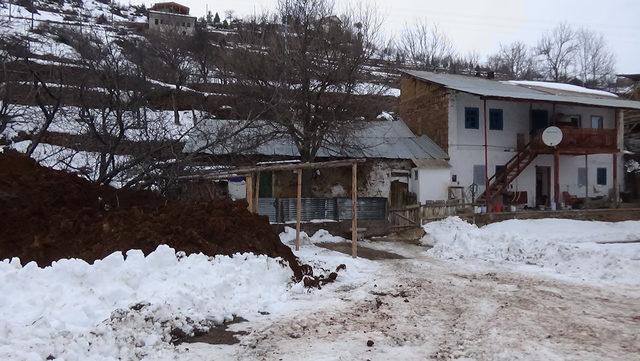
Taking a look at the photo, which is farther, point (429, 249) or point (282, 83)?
point (282, 83)

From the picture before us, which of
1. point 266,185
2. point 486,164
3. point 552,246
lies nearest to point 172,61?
point 266,185

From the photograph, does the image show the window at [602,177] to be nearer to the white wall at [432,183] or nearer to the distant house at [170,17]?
the white wall at [432,183]

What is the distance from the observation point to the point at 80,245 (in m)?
7.88

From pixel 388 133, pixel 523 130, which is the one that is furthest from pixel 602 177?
pixel 388 133

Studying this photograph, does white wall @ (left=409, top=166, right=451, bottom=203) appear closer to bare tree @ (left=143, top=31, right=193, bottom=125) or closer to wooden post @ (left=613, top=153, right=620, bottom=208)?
wooden post @ (left=613, top=153, right=620, bottom=208)

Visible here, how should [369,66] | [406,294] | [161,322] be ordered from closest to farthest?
1. [161,322]
2. [406,294]
3. [369,66]

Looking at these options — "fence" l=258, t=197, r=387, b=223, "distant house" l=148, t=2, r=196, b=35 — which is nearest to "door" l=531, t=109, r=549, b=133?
"fence" l=258, t=197, r=387, b=223

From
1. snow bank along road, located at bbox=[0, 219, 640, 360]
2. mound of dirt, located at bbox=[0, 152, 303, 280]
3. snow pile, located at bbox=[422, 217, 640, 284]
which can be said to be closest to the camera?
snow bank along road, located at bbox=[0, 219, 640, 360]

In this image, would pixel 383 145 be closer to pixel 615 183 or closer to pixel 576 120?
pixel 576 120

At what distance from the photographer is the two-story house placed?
87.8 ft

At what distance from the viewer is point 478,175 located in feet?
91.4

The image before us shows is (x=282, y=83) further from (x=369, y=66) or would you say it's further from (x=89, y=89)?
(x=89, y=89)

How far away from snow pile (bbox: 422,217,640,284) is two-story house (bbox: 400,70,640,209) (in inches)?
208

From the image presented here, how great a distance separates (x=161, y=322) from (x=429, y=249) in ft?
36.1
